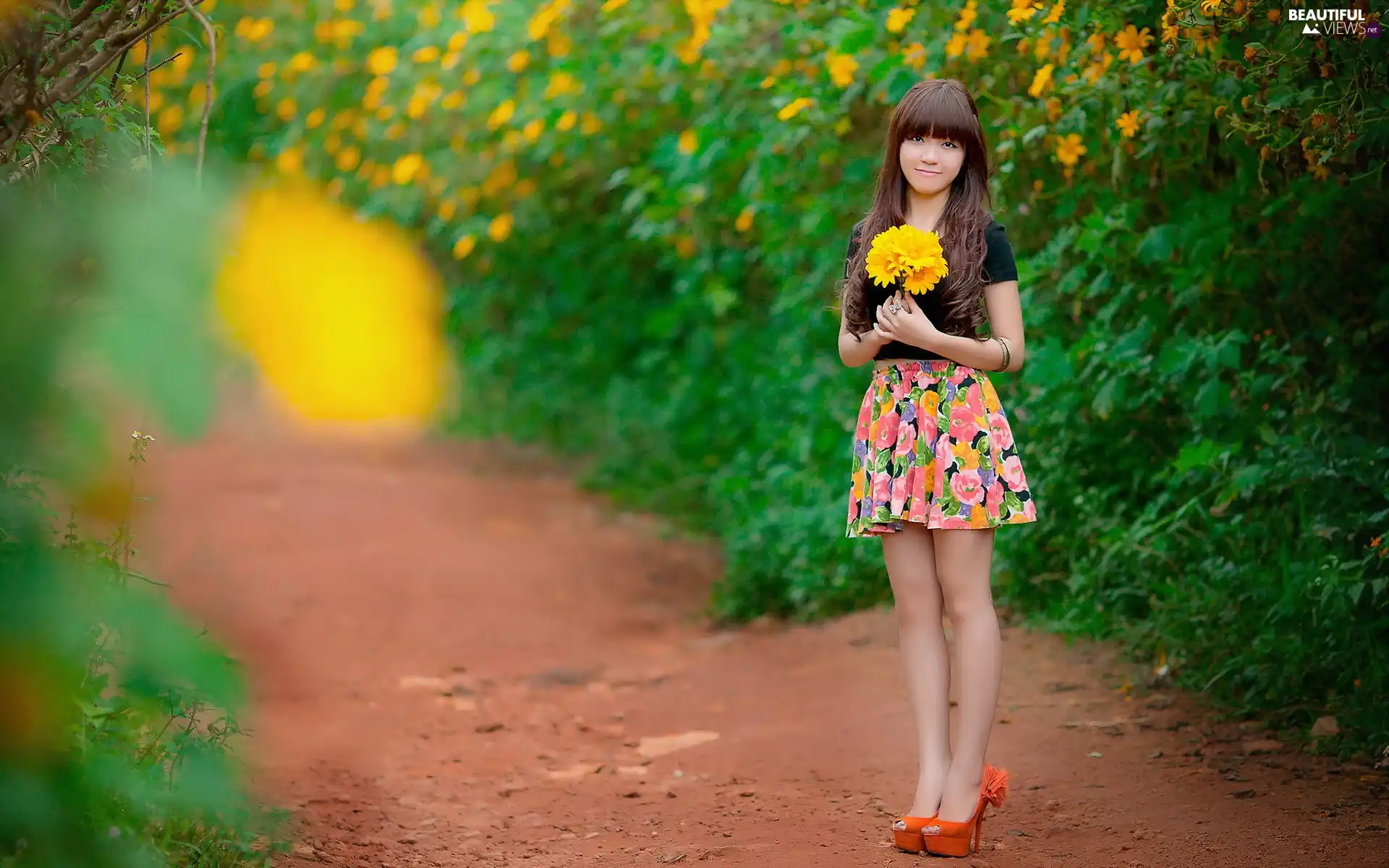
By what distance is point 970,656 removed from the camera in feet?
11.3

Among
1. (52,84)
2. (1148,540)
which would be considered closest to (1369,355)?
(1148,540)

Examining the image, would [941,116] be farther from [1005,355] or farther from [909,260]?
[1005,355]

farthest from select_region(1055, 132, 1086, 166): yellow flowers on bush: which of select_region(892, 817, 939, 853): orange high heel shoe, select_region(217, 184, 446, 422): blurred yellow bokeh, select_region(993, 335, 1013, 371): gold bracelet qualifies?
select_region(217, 184, 446, 422): blurred yellow bokeh

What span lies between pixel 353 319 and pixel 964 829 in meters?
13.5

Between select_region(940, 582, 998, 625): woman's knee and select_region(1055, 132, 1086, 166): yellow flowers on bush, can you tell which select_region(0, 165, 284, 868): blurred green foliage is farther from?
select_region(1055, 132, 1086, 166): yellow flowers on bush

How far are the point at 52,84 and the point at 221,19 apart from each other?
7.76 meters

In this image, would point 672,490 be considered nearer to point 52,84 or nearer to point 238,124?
point 238,124

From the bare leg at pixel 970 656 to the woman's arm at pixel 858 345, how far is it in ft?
1.44

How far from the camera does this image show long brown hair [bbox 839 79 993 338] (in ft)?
11.2

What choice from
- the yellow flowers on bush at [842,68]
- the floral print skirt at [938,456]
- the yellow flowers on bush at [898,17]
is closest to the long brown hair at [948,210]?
the floral print skirt at [938,456]

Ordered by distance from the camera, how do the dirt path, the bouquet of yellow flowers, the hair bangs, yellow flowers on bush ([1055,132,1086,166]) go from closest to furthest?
the bouquet of yellow flowers → the hair bangs → the dirt path → yellow flowers on bush ([1055,132,1086,166])

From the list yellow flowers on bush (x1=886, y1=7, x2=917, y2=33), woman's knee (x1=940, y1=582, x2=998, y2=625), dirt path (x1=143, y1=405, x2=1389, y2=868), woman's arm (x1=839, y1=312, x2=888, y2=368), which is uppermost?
yellow flowers on bush (x1=886, y1=7, x2=917, y2=33)

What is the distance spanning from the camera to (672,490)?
9.62m

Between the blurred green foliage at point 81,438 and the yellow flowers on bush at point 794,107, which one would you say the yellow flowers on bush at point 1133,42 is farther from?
the blurred green foliage at point 81,438
